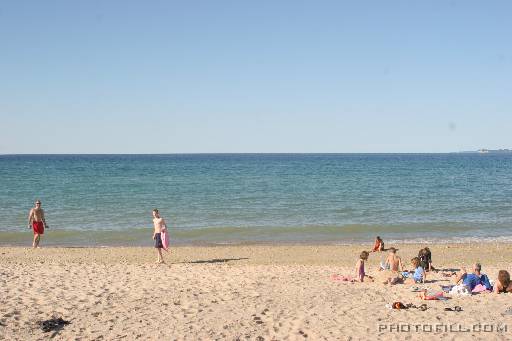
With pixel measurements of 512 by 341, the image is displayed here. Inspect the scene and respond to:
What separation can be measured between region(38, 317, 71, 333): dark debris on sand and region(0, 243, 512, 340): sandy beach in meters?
0.10

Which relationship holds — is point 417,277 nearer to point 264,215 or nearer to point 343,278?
point 343,278

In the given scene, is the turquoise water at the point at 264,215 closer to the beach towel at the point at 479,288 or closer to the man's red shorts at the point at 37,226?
the man's red shorts at the point at 37,226

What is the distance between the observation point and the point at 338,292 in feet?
37.3

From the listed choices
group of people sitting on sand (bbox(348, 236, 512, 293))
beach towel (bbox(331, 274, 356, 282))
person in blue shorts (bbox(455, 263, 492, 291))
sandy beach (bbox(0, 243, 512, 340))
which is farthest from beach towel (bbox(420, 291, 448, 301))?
beach towel (bbox(331, 274, 356, 282))

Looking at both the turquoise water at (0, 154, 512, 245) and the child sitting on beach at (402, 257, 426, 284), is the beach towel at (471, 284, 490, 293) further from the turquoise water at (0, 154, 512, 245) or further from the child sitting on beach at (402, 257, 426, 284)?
the turquoise water at (0, 154, 512, 245)

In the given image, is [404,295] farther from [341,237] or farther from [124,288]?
[341,237]

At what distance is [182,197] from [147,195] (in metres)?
3.13

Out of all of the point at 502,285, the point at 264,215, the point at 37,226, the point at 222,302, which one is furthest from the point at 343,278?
the point at 264,215

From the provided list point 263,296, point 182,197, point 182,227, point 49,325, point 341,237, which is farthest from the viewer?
point 182,197

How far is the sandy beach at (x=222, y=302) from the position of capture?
8477 millimetres

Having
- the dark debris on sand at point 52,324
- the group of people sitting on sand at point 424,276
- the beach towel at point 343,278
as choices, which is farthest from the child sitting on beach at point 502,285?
the dark debris on sand at point 52,324

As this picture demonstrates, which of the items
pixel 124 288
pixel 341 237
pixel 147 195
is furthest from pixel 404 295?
pixel 147 195

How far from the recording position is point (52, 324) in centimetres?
864

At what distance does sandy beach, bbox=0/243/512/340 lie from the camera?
8.48m
